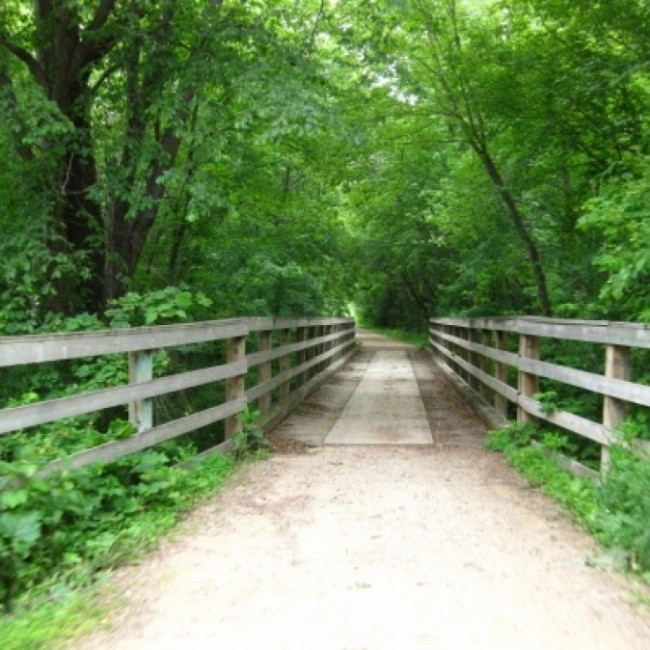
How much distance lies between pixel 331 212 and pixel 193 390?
5193 mm

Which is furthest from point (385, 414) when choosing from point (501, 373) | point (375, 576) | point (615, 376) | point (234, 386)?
point (375, 576)

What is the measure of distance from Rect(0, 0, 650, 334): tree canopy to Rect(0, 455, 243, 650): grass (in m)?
2.39

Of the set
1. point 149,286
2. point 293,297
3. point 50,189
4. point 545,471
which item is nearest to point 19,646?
point 545,471

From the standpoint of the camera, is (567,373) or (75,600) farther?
(567,373)

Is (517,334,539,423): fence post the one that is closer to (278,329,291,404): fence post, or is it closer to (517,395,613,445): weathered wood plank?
(517,395,613,445): weathered wood plank

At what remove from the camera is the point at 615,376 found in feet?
15.2

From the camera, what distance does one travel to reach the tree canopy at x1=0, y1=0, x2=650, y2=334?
6.85 metres

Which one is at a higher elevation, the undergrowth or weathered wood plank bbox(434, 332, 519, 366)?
weathered wood plank bbox(434, 332, 519, 366)

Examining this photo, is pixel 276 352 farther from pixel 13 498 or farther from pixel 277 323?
pixel 13 498

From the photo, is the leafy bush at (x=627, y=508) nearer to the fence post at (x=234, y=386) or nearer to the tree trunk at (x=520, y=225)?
the fence post at (x=234, y=386)

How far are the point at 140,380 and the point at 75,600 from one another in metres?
1.81

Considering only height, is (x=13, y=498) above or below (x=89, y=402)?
below

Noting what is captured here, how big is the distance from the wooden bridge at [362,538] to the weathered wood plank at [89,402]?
0.01 metres

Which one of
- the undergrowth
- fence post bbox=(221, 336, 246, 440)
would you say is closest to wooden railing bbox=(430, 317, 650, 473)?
the undergrowth
